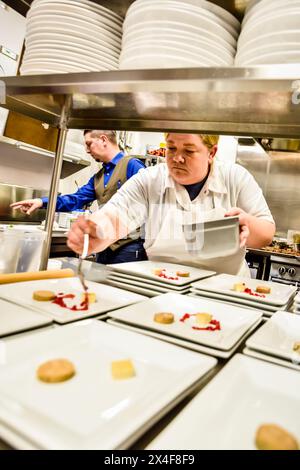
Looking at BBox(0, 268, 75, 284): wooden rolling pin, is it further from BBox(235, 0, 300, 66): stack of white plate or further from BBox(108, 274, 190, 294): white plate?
BBox(235, 0, 300, 66): stack of white plate

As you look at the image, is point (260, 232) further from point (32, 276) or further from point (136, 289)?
point (32, 276)

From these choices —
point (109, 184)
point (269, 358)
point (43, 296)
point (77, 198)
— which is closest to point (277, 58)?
point (269, 358)

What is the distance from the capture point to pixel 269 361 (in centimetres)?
83

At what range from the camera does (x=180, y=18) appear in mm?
890

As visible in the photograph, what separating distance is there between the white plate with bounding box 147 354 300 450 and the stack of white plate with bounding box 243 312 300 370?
6cm

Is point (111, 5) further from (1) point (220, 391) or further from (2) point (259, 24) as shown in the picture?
(1) point (220, 391)

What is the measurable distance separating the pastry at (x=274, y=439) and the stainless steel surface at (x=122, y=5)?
107cm

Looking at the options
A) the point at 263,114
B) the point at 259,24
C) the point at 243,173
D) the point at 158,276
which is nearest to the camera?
the point at 259,24

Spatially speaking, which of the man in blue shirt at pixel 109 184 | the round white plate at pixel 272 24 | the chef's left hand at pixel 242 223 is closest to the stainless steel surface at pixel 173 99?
the round white plate at pixel 272 24

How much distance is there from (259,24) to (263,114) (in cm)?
45

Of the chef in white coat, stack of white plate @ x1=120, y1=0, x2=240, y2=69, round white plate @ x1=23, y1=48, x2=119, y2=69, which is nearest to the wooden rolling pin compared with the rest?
the chef in white coat

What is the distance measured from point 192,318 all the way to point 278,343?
28cm
